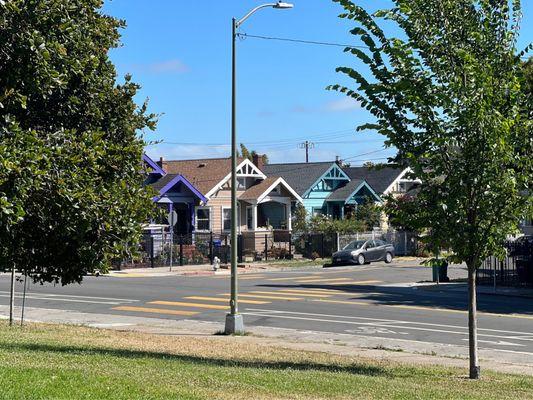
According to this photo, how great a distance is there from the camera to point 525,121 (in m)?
10.5

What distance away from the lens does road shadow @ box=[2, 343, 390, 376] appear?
11336mm

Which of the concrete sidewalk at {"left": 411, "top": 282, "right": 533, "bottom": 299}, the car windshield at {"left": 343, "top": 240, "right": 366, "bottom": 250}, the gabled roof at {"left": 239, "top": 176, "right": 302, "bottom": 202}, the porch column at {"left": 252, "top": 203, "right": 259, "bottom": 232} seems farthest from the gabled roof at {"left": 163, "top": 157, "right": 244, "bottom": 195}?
the concrete sidewalk at {"left": 411, "top": 282, "right": 533, "bottom": 299}

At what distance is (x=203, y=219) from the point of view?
48906 mm

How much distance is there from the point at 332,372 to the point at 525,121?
4.49 metres

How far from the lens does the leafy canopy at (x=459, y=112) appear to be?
1041cm

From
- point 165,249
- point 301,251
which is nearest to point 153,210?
point 165,249

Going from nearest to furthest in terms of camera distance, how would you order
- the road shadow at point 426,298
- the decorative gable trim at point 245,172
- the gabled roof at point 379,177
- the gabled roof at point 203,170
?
the road shadow at point 426,298 → the decorative gable trim at point 245,172 → the gabled roof at point 203,170 → the gabled roof at point 379,177

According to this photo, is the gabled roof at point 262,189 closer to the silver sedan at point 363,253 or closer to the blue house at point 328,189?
the blue house at point 328,189

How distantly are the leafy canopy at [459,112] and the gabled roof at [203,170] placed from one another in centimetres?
3727

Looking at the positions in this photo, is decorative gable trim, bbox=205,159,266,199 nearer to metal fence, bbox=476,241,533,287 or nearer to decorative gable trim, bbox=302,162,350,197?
decorative gable trim, bbox=302,162,350,197

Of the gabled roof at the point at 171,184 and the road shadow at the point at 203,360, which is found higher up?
the gabled roof at the point at 171,184

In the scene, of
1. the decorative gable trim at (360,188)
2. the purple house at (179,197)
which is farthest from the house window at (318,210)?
the purple house at (179,197)

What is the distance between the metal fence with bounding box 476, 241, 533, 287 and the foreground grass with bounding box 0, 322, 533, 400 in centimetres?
1752

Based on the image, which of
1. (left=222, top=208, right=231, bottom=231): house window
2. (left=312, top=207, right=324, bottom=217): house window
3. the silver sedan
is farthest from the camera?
(left=312, top=207, right=324, bottom=217): house window
